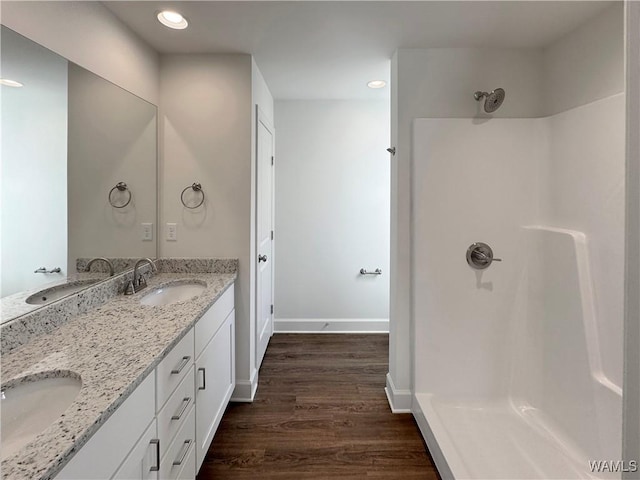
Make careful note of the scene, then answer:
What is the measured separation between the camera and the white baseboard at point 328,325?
3584 mm

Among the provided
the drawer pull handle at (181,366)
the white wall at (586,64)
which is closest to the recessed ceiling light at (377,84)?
the white wall at (586,64)

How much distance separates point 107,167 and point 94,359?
119 centimetres

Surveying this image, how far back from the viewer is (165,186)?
2346mm

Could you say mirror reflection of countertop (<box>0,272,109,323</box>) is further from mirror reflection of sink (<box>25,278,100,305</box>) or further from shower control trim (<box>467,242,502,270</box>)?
shower control trim (<box>467,242,502,270</box>)

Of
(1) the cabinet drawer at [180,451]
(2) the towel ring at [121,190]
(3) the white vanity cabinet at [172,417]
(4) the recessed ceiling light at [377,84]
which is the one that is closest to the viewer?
(3) the white vanity cabinet at [172,417]

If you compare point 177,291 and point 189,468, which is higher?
point 177,291

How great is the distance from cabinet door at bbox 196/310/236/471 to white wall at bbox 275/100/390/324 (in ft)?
4.39

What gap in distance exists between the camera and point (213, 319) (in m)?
1.84

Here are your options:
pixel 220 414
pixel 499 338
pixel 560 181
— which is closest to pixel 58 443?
pixel 220 414

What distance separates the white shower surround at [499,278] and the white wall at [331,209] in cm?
135

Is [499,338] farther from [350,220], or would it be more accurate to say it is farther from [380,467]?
[350,220]

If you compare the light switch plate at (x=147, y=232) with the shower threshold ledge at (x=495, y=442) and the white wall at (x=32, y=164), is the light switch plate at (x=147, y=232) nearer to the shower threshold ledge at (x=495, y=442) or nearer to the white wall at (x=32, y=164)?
the white wall at (x=32, y=164)

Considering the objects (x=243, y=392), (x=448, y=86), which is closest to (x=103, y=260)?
(x=243, y=392)

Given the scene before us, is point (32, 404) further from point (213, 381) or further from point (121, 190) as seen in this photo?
point (121, 190)
